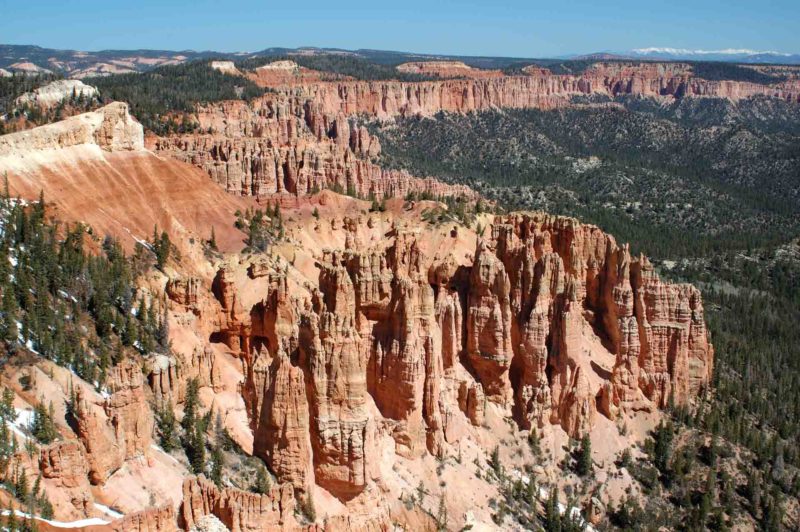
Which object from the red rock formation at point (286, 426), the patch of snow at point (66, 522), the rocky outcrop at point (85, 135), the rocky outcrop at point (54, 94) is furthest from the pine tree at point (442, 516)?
the rocky outcrop at point (54, 94)

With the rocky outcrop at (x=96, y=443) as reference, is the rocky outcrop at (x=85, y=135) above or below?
above

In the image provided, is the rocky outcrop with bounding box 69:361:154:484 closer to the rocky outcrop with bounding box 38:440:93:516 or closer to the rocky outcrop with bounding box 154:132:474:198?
the rocky outcrop with bounding box 38:440:93:516

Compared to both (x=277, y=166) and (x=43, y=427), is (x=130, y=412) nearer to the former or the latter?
(x=43, y=427)

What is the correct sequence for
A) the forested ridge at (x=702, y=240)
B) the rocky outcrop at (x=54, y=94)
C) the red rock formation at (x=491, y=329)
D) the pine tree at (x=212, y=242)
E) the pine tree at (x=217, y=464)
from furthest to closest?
the rocky outcrop at (x=54, y=94), the pine tree at (x=212, y=242), the red rock formation at (x=491, y=329), the forested ridge at (x=702, y=240), the pine tree at (x=217, y=464)

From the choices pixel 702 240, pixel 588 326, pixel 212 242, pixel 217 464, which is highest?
pixel 212 242

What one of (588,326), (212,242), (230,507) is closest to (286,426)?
(230,507)

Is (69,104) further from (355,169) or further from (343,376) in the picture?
(343,376)

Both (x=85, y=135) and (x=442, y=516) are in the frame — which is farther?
(x=85, y=135)

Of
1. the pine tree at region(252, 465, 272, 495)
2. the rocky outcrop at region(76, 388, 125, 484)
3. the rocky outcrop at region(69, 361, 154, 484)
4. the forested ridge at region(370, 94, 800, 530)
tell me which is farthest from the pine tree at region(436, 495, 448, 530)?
the rocky outcrop at region(76, 388, 125, 484)

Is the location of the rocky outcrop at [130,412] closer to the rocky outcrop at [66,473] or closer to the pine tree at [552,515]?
the rocky outcrop at [66,473]
